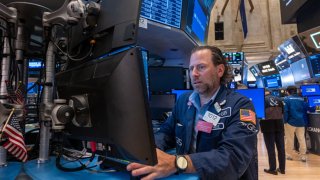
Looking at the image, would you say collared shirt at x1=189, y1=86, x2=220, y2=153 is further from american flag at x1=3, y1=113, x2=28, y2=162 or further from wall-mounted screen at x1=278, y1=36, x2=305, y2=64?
wall-mounted screen at x1=278, y1=36, x2=305, y2=64

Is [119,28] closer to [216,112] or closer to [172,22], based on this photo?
[216,112]

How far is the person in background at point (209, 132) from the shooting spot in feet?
3.13

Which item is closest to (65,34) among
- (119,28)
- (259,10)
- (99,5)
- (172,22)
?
(99,5)

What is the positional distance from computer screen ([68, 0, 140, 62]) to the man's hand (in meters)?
0.36

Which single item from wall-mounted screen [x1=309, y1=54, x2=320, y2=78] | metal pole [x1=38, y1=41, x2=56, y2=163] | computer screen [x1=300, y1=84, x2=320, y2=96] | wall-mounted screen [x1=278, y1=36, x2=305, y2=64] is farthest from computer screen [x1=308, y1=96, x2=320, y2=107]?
metal pole [x1=38, y1=41, x2=56, y2=163]

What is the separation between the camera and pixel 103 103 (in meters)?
0.73

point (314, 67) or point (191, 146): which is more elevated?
point (314, 67)

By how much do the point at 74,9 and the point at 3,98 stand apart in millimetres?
488

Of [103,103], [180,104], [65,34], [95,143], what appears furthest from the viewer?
[180,104]

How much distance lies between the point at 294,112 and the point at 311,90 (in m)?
1.06

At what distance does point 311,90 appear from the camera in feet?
20.2

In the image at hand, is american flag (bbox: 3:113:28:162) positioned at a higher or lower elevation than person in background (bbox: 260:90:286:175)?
higher

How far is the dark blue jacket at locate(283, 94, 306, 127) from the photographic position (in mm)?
5574

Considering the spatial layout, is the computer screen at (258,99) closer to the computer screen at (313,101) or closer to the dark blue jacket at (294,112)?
the dark blue jacket at (294,112)
